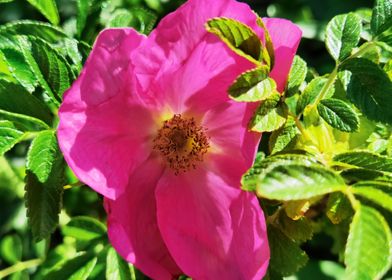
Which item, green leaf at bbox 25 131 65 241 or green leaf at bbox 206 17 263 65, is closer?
green leaf at bbox 206 17 263 65

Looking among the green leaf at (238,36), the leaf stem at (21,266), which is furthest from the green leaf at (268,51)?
the leaf stem at (21,266)

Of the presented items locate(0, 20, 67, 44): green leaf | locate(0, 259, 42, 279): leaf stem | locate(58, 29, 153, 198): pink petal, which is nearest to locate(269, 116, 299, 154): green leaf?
locate(58, 29, 153, 198): pink petal

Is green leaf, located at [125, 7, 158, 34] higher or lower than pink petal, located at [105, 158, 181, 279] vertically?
higher

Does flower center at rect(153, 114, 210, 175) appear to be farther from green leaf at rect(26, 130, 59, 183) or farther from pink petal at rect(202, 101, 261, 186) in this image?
green leaf at rect(26, 130, 59, 183)

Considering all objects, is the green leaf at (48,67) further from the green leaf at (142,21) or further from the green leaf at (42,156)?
the green leaf at (142,21)

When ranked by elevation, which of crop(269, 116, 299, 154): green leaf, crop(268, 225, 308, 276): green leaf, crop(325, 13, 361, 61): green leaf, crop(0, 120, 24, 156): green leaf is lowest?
crop(268, 225, 308, 276): green leaf

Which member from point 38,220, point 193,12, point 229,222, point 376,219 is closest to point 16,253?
point 38,220
